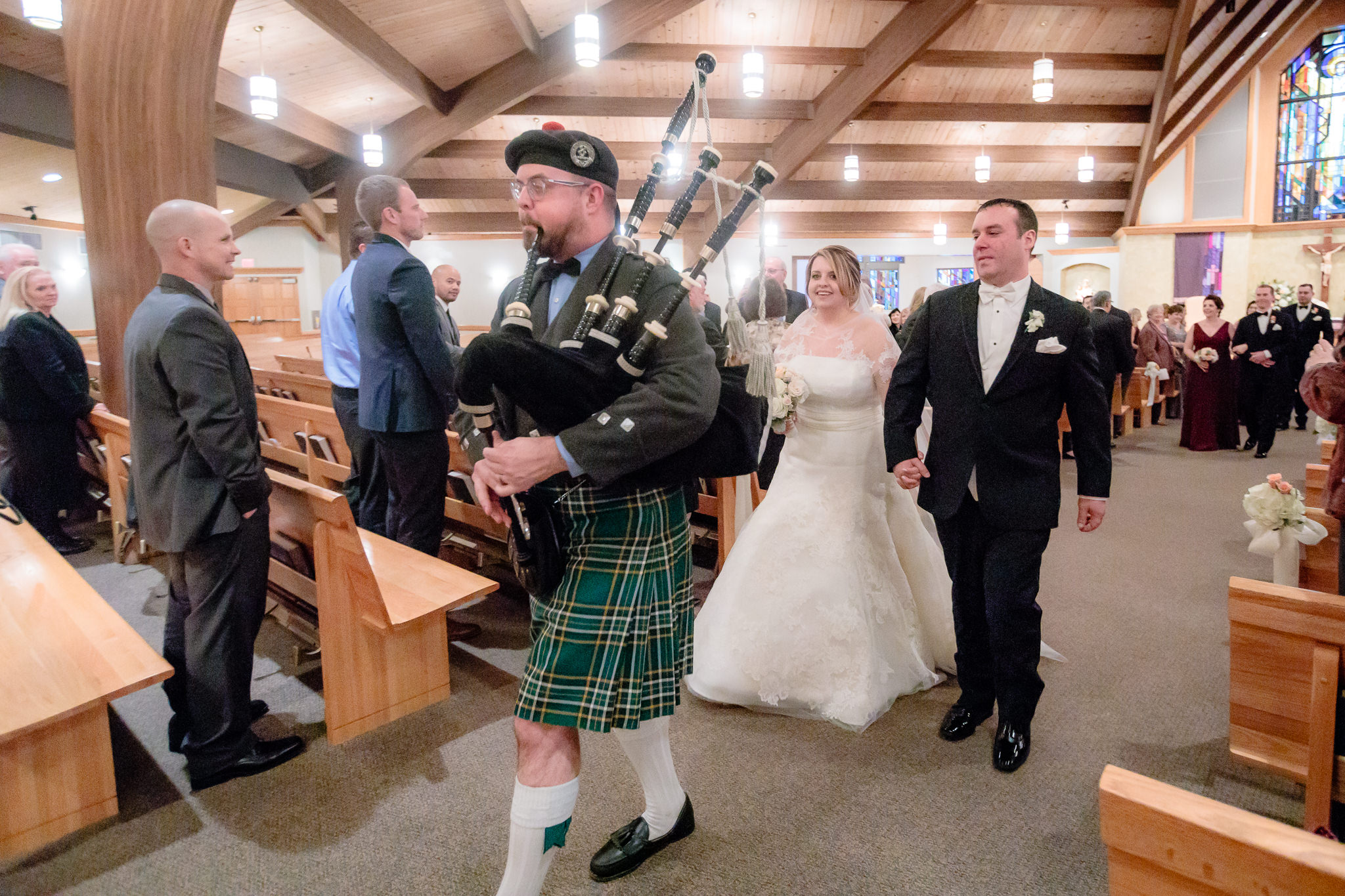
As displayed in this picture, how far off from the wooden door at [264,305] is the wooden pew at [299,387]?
27.5 ft

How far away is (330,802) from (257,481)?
2.87 ft

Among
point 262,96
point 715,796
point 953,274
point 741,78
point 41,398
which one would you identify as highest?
point 741,78

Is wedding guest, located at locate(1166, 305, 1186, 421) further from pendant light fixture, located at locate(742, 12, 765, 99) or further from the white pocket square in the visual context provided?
the white pocket square

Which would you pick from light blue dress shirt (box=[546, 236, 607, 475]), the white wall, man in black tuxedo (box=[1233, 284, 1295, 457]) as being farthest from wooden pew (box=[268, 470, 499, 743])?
the white wall

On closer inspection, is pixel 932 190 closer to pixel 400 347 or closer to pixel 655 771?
pixel 400 347

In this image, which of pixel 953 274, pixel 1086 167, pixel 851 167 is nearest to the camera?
pixel 851 167

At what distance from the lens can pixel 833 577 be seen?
99.0 inches

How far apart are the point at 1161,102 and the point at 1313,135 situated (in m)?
6.47

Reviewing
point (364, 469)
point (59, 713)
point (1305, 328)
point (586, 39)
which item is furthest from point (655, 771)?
point (1305, 328)

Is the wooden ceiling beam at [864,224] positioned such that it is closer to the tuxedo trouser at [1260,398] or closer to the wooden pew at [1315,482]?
the tuxedo trouser at [1260,398]

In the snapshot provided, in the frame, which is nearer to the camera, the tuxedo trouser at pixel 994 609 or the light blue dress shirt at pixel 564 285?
the light blue dress shirt at pixel 564 285

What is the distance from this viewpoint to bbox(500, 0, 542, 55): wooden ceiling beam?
6.72 metres

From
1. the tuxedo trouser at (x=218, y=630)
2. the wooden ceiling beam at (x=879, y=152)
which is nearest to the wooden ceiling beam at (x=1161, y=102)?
the wooden ceiling beam at (x=879, y=152)

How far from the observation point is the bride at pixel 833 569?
247 cm
